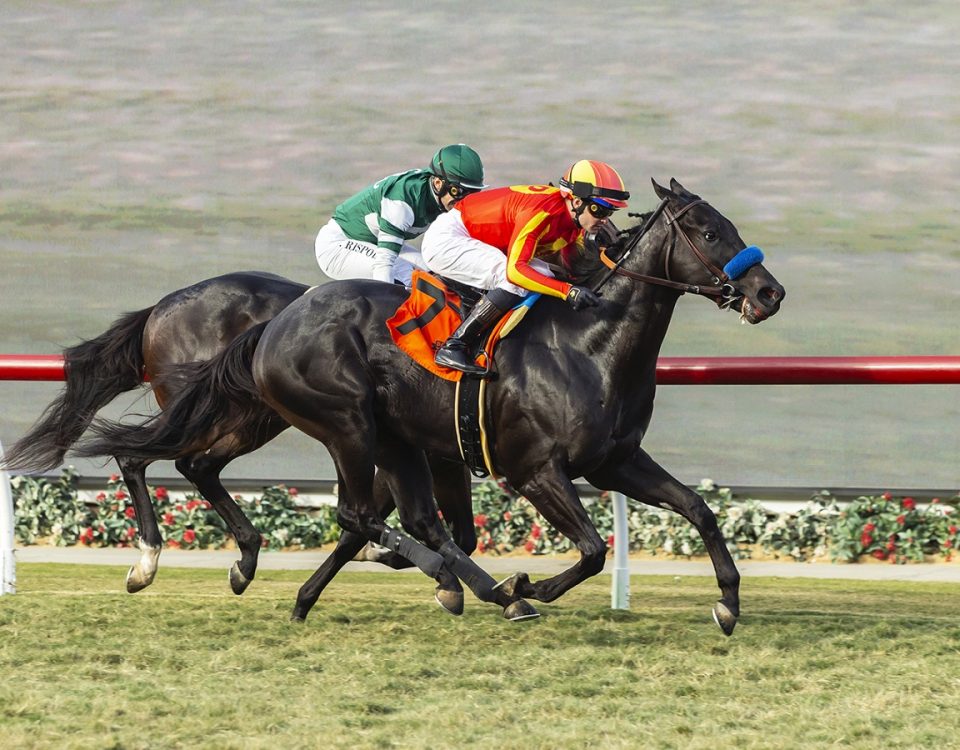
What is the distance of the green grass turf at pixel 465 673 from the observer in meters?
3.05

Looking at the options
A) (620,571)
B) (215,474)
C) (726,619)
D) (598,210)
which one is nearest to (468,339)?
(598,210)

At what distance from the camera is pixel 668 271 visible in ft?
13.9

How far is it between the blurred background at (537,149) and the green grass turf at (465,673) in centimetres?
231

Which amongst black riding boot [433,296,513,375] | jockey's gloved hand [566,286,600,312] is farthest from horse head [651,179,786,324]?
black riding boot [433,296,513,375]

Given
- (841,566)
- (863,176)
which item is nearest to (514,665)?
(841,566)

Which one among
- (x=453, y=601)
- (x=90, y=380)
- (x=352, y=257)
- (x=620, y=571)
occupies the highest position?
(x=352, y=257)

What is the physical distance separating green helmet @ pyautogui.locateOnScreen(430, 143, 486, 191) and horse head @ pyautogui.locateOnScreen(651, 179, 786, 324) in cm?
93

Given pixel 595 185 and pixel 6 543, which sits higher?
pixel 595 185

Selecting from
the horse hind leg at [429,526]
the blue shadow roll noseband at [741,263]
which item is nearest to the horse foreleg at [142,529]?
the horse hind leg at [429,526]

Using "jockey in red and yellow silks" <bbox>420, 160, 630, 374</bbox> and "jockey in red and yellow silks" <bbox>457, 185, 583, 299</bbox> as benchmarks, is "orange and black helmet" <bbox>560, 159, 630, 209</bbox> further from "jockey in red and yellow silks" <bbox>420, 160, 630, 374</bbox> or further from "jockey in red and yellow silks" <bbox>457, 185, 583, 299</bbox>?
"jockey in red and yellow silks" <bbox>457, 185, 583, 299</bbox>

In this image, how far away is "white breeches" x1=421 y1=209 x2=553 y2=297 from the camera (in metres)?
4.40

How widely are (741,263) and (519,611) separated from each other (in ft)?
3.93

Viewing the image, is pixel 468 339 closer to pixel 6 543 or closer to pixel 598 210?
pixel 598 210

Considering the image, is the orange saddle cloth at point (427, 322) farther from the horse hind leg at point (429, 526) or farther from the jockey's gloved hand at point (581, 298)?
the horse hind leg at point (429, 526)
